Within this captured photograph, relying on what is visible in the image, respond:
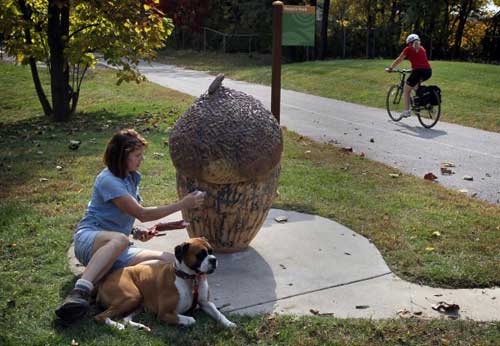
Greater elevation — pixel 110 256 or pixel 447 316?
pixel 110 256

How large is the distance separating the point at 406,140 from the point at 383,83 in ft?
25.8

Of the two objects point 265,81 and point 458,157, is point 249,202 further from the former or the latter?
point 265,81

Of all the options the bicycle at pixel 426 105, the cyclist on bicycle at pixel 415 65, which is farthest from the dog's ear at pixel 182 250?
the cyclist on bicycle at pixel 415 65

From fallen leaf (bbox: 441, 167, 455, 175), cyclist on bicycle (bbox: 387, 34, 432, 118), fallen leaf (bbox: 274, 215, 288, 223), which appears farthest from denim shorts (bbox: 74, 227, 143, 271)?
cyclist on bicycle (bbox: 387, 34, 432, 118)

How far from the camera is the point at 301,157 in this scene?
9.45 meters

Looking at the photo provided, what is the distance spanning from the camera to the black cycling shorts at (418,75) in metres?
12.9

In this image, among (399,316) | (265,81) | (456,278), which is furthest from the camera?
(265,81)

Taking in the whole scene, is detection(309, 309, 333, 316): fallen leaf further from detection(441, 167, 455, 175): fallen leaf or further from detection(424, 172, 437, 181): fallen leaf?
detection(441, 167, 455, 175): fallen leaf

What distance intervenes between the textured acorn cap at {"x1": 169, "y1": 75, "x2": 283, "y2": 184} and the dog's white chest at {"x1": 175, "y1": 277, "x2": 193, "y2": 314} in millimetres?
1053

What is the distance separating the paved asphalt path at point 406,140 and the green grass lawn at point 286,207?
0.65m

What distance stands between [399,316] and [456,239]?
1.83 m

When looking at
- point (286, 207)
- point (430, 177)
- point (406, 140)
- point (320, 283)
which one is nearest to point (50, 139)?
point (286, 207)

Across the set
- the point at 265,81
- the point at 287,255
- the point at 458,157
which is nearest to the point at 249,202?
the point at 287,255

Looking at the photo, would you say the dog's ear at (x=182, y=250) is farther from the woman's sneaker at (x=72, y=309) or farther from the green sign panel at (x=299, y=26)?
the green sign panel at (x=299, y=26)
